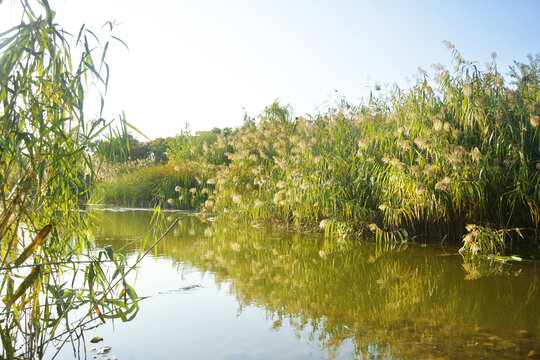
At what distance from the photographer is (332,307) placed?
10.9ft

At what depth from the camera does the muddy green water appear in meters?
2.55

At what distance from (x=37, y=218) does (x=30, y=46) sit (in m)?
0.93

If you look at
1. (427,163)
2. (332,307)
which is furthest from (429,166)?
(332,307)

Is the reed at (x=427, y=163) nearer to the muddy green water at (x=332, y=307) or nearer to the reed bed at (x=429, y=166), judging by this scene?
the reed bed at (x=429, y=166)

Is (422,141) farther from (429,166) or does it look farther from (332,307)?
(332,307)

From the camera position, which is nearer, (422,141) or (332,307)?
(332,307)

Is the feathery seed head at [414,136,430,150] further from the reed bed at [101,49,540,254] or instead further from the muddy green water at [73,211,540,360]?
the muddy green water at [73,211,540,360]

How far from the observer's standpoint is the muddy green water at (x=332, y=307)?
2.55 m

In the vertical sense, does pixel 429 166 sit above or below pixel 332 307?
above

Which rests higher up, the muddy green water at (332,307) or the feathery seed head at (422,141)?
the feathery seed head at (422,141)

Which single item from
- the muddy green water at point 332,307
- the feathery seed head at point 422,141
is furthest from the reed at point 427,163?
the muddy green water at point 332,307

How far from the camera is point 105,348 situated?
8.23 feet

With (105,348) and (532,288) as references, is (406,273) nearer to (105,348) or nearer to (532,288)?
(532,288)

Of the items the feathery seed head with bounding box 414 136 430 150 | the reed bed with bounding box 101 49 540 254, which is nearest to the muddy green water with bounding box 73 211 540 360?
the reed bed with bounding box 101 49 540 254
